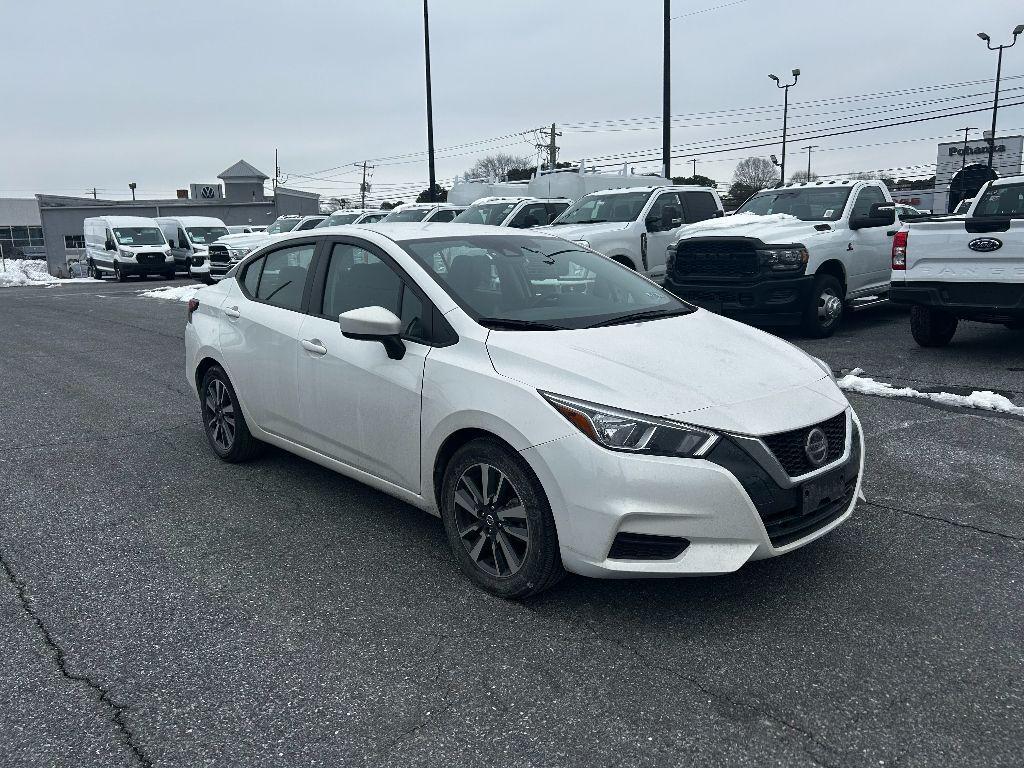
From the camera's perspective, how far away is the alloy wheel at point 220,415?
5.85 m

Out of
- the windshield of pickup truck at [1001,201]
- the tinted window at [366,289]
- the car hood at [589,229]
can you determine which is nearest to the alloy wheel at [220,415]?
the tinted window at [366,289]

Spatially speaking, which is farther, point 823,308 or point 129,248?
point 129,248

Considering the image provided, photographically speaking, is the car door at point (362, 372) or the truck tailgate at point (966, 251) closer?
the car door at point (362, 372)

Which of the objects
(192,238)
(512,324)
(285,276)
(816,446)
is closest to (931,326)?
(816,446)

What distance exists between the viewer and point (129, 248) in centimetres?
3197

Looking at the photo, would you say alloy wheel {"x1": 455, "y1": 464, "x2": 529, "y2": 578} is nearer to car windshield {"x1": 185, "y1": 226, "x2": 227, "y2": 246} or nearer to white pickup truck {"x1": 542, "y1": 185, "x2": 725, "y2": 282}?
white pickup truck {"x1": 542, "y1": 185, "x2": 725, "y2": 282}

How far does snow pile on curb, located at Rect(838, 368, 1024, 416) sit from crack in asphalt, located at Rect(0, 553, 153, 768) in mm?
6492

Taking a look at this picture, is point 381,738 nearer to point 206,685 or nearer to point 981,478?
point 206,685

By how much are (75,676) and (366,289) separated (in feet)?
7.53

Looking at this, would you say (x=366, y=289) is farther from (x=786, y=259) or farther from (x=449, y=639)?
(x=786, y=259)

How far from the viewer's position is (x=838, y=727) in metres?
2.88

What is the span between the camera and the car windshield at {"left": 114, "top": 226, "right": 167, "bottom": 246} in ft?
107

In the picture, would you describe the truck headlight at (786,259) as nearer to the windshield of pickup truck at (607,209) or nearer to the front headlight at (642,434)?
the windshield of pickup truck at (607,209)

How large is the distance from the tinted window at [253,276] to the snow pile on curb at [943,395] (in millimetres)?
5125
